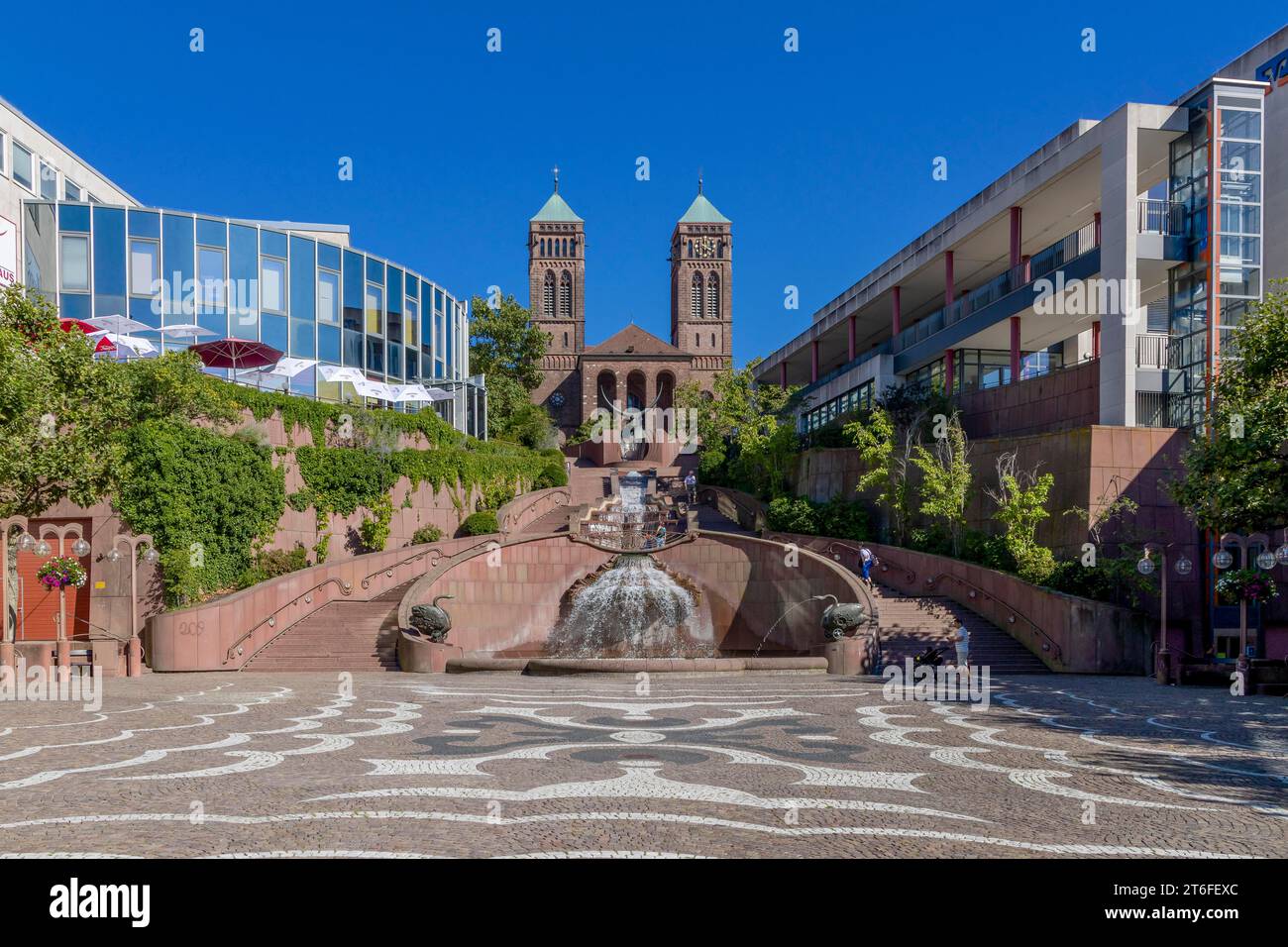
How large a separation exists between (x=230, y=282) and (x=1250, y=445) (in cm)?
3460

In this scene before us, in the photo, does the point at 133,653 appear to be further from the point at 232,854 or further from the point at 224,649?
the point at 232,854

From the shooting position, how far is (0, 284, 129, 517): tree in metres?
24.4

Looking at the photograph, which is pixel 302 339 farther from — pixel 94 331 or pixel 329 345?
pixel 94 331

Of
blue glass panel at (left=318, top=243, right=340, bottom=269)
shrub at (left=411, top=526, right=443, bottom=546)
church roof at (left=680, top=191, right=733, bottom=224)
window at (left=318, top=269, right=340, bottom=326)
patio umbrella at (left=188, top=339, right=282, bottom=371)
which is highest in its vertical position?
church roof at (left=680, top=191, right=733, bottom=224)

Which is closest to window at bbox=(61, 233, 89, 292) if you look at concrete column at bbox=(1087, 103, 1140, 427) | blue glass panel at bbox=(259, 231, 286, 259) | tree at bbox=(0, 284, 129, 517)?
blue glass panel at bbox=(259, 231, 286, 259)

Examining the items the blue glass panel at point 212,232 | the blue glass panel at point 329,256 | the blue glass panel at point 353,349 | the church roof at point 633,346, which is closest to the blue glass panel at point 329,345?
the blue glass panel at point 353,349

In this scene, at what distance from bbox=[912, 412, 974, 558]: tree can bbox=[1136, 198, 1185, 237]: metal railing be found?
25.9ft

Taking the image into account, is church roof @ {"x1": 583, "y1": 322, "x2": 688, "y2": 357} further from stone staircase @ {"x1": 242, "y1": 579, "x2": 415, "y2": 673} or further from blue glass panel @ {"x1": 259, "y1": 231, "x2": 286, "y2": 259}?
stone staircase @ {"x1": 242, "y1": 579, "x2": 415, "y2": 673}

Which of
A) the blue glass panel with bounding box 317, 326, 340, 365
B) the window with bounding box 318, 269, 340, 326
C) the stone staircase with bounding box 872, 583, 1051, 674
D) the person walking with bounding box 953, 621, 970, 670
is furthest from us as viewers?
the window with bounding box 318, 269, 340, 326

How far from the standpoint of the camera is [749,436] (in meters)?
46.9

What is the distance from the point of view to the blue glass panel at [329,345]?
43.4 m

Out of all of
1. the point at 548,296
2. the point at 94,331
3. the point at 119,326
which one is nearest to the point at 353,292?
the point at 94,331
